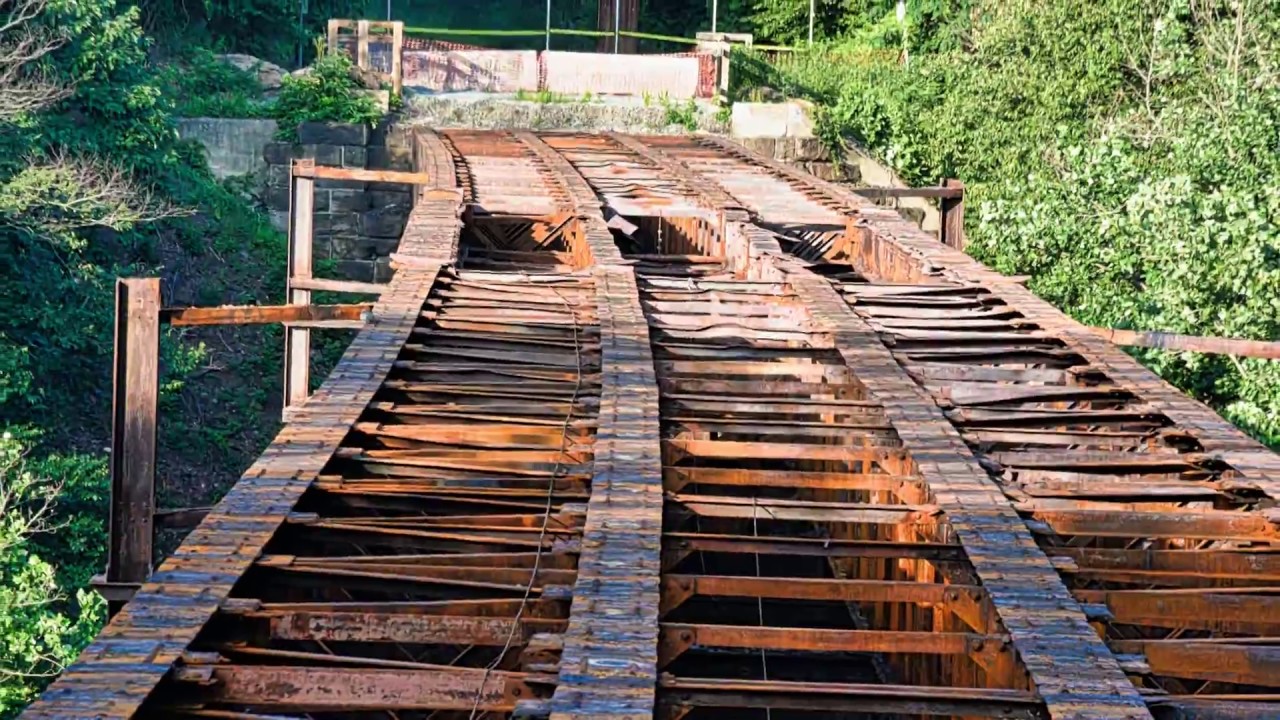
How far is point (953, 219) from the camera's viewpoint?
56.6ft

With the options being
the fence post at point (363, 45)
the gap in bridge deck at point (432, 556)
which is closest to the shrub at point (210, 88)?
the fence post at point (363, 45)

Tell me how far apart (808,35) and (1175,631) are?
28.5m

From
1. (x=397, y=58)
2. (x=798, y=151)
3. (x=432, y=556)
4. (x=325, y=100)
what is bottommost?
(x=432, y=556)

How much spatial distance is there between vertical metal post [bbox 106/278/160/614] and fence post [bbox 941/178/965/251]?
33.6 ft

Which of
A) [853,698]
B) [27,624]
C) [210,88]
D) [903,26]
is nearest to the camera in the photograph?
[853,698]

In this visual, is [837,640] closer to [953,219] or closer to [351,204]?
[953,219]

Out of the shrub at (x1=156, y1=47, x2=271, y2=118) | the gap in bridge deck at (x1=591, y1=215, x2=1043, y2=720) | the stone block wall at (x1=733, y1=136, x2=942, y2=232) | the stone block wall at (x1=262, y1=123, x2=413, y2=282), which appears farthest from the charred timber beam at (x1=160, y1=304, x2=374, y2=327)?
the stone block wall at (x1=733, y1=136, x2=942, y2=232)

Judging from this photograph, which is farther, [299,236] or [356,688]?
[299,236]

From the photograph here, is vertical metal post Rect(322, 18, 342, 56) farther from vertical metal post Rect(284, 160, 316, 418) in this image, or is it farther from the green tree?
the green tree

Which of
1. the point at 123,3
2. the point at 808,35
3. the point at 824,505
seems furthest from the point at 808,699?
the point at 808,35

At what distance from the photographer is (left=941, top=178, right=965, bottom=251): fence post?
1706 centimetres

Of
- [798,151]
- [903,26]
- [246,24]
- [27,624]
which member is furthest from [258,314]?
[903,26]

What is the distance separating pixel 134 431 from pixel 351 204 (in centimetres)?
1533

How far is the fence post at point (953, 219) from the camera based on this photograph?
17.1 m
